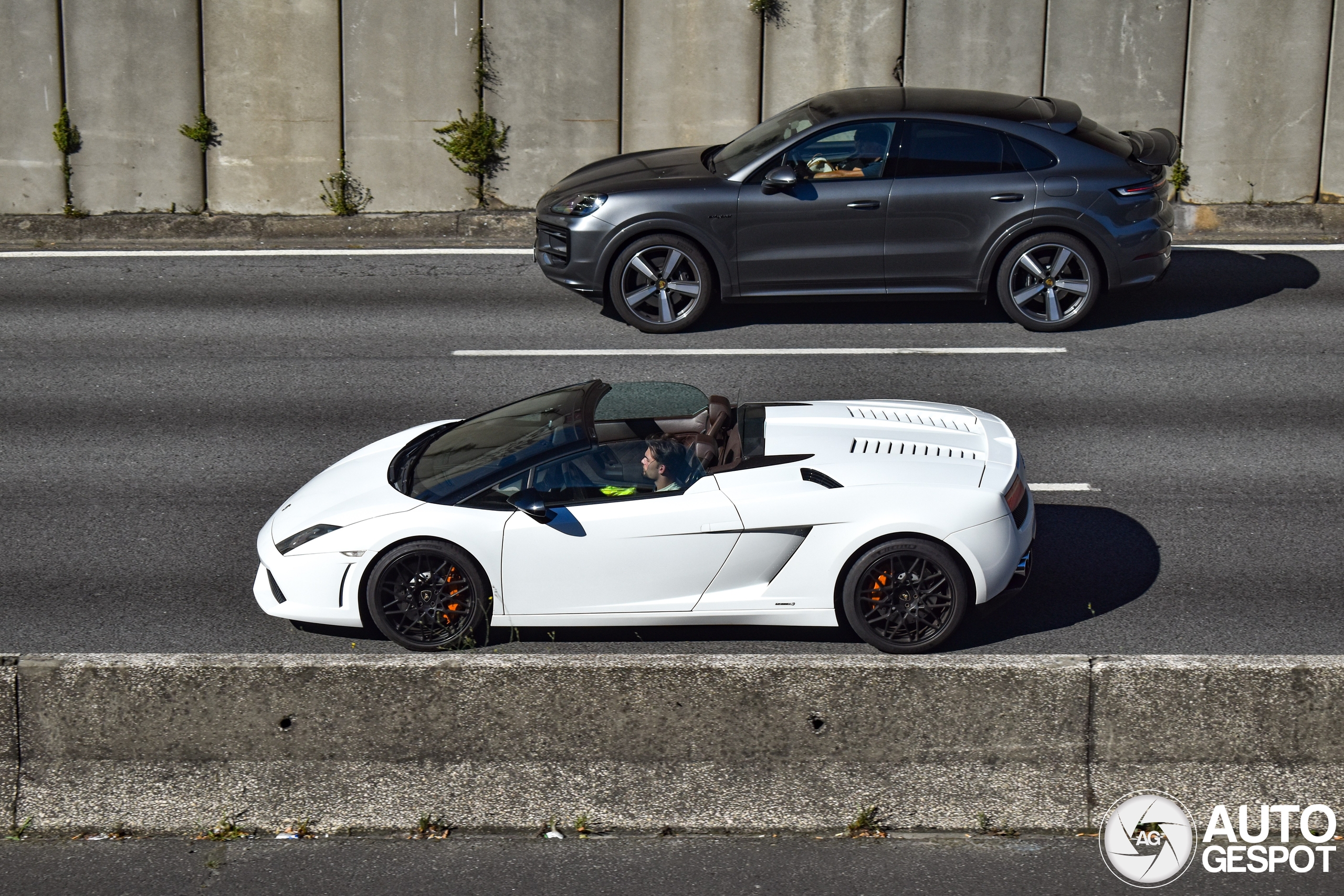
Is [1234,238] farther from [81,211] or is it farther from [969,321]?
[81,211]

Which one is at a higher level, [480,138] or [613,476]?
[480,138]

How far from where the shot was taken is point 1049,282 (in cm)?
1137

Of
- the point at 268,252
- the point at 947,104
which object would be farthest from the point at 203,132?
the point at 947,104

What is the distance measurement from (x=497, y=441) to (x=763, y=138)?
587 cm

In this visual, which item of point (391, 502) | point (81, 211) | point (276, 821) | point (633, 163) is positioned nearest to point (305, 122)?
point (81, 211)

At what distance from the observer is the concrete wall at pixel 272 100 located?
1622cm

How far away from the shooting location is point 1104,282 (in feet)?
37.1

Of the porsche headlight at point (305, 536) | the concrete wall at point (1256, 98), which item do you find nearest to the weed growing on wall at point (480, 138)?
the concrete wall at point (1256, 98)

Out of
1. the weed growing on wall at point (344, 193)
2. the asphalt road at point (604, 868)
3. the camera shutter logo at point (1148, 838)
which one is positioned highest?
the weed growing on wall at point (344, 193)

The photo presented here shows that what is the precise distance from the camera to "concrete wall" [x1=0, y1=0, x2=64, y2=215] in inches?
631

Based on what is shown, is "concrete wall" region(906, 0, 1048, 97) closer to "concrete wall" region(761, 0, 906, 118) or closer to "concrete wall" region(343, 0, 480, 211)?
"concrete wall" region(761, 0, 906, 118)

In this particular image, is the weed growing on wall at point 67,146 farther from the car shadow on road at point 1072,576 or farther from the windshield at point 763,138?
the car shadow on road at point 1072,576

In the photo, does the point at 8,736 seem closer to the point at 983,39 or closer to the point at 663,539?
the point at 663,539

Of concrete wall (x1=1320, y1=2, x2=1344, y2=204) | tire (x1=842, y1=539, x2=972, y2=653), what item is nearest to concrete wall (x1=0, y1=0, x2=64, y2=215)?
tire (x1=842, y1=539, x2=972, y2=653)
